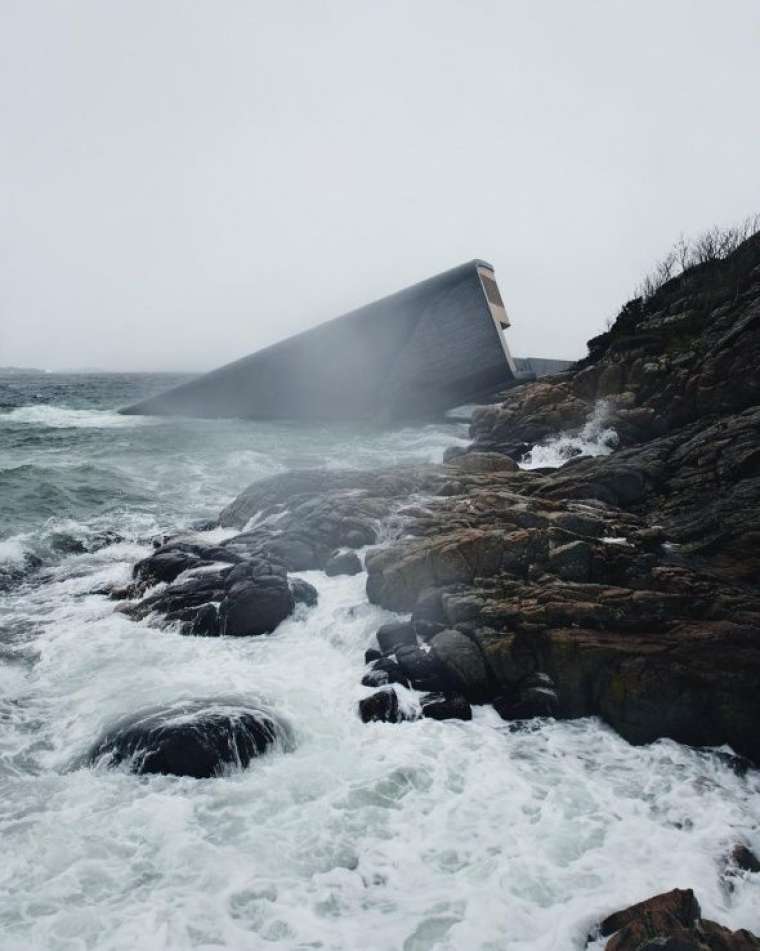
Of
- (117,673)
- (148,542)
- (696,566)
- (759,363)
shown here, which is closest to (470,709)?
(696,566)

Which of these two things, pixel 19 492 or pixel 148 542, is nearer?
pixel 148 542

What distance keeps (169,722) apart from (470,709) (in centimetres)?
382

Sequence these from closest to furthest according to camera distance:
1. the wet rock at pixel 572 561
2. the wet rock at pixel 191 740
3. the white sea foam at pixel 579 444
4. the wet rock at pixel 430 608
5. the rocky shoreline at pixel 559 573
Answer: the wet rock at pixel 191 740
the rocky shoreline at pixel 559 573
the wet rock at pixel 430 608
the wet rock at pixel 572 561
the white sea foam at pixel 579 444

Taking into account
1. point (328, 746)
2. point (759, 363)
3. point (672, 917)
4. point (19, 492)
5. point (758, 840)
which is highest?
point (19, 492)

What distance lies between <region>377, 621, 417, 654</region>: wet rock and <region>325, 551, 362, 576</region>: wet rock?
283 centimetres

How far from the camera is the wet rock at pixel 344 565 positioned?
11.4 meters

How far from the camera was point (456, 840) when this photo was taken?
538 cm

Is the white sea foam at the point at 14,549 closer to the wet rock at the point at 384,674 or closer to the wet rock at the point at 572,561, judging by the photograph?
the wet rock at the point at 384,674

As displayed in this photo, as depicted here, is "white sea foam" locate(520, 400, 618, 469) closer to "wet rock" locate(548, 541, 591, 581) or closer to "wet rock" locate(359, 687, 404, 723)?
"wet rock" locate(548, 541, 591, 581)

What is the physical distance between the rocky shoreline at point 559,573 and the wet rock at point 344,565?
63 mm

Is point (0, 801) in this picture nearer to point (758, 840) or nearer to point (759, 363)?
point (758, 840)

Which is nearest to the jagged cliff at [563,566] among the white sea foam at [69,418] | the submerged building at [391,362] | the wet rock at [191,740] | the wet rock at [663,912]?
the wet rock at [191,740]

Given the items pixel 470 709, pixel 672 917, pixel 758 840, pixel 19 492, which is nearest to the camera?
pixel 672 917

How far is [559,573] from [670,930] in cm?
524
